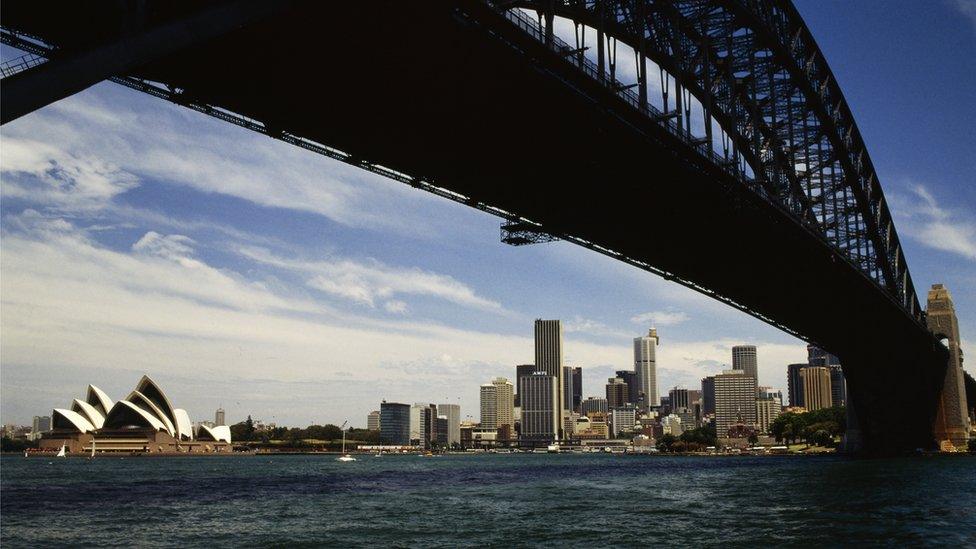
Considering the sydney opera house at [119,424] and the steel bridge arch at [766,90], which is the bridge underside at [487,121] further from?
the sydney opera house at [119,424]

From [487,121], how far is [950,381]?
275ft

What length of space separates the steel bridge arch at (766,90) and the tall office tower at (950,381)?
8995mm

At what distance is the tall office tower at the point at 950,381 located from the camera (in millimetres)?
94812

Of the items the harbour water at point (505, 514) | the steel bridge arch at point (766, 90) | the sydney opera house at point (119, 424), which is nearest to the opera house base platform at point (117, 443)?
the sydney opera house at point (119, 424)

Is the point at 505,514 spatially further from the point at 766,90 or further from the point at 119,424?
the point at 119,424

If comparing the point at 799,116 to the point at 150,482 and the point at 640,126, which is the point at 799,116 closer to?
the point at 640,126

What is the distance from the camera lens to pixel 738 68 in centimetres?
5169

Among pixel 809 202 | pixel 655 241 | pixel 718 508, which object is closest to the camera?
pixel 718 508

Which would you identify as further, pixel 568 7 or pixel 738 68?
pixel 738 68

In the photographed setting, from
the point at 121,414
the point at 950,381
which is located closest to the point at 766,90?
the point at 950,381

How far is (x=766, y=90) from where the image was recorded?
57.7m

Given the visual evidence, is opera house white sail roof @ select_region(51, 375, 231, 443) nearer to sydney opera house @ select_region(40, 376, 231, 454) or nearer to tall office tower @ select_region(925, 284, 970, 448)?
sydney opera house @ select_region(40, 376, 231, 454)

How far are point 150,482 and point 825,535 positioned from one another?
1902 inches

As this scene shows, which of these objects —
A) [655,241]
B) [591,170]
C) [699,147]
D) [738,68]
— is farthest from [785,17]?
[591,170]
